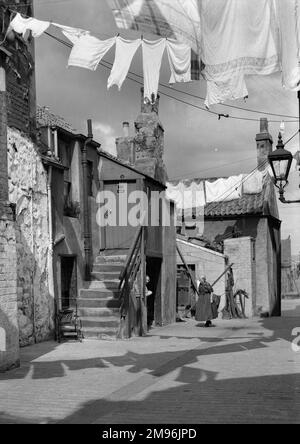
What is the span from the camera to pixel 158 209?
1881cm

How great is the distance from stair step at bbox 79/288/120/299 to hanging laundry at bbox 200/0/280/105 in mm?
7761

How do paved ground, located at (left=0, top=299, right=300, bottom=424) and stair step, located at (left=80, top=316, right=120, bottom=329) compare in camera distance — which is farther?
stair step, located at (left=80, top=316, right=120, bottom=329)

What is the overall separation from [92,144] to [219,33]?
29.2ft

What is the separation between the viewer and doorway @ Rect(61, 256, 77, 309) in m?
14.9

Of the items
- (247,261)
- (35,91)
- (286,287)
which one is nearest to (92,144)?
(35,91)

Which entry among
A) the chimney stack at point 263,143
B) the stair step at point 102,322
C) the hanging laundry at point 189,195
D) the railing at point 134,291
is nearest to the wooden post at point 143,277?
the railing at point 134,291

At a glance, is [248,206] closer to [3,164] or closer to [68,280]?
[68,280]

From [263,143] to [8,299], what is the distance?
915 inches

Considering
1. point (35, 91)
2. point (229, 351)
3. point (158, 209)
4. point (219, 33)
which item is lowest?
point (229, 351)

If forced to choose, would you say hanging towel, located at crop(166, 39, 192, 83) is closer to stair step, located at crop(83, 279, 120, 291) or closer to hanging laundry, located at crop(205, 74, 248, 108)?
hanging laundry, located at crop(205, 74, 248, 108)

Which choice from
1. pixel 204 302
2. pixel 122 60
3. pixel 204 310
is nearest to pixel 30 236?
pixel 122 60

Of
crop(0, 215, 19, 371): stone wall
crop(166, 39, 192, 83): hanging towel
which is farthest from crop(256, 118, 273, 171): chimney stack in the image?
crop(0, 215, 19, 371): stone wall
